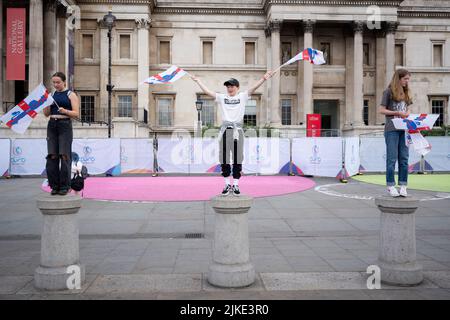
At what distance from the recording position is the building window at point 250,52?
3781cm

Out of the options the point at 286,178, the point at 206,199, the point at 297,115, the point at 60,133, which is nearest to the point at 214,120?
the point at 297,115

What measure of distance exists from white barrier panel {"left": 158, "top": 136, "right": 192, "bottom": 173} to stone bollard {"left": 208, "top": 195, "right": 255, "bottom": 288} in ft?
51.8

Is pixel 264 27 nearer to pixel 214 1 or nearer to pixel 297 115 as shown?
pixel 214 1

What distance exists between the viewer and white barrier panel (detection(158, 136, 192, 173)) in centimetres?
2061

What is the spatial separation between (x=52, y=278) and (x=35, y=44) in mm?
25816

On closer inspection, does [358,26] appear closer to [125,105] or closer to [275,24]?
[275,24]

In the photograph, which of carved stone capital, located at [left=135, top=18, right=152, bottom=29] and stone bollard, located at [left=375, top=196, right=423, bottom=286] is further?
carved stone capital, located at [left=135, top=18, right=152, bottom=29]

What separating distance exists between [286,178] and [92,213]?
1102cm

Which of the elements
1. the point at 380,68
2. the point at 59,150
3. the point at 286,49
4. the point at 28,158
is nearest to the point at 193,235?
the point at 59,150

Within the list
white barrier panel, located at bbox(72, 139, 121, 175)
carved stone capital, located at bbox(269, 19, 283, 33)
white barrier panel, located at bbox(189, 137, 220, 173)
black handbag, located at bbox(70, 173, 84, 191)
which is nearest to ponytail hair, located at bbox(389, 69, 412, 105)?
black handbag, located at bbox(70, 173, 84, 191)

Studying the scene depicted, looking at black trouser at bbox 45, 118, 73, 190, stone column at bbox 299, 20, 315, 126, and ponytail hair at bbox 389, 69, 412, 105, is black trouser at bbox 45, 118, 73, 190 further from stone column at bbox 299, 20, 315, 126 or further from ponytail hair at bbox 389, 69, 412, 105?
stone column at bbox 299, 20, 315, 126

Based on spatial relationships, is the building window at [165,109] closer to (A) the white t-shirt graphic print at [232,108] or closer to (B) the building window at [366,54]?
(B) the building window at [366,54]

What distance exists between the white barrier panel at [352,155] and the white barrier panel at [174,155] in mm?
7666

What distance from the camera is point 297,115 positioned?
122 feet
